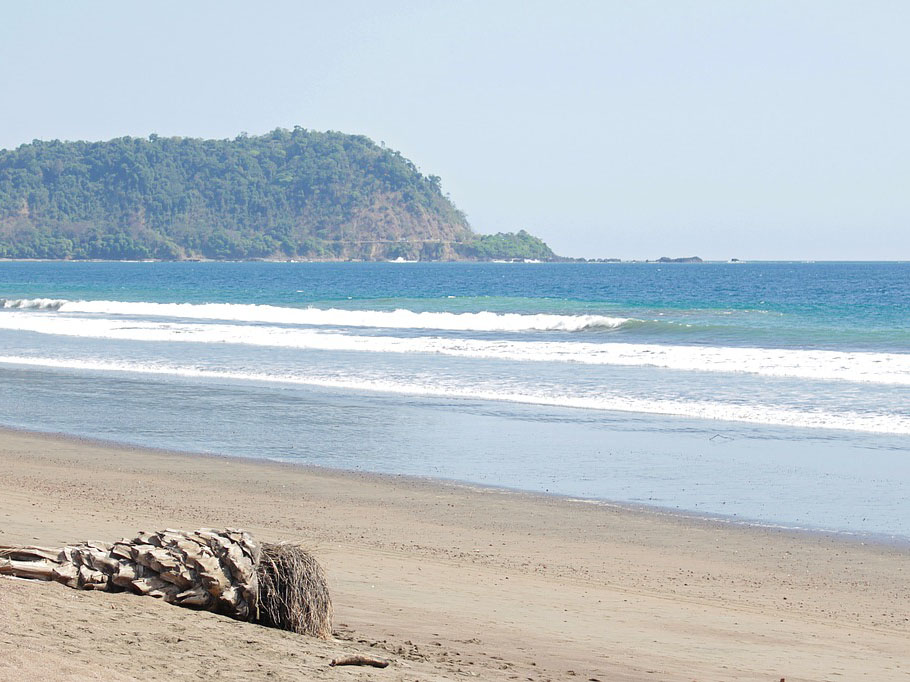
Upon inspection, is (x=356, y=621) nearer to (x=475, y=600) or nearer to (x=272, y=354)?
(x=475, y=600)

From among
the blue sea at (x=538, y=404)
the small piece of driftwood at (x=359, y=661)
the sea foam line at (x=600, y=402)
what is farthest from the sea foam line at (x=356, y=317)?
the small piece of driftwood at (x=359, y=661)

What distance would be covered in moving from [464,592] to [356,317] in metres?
40.6

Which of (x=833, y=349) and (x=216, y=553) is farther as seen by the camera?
(x=833, y=349)

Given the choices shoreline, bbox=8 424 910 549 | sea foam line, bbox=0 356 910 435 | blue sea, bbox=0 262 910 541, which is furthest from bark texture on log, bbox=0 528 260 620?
sea foam line, bbox=0 356 910 435

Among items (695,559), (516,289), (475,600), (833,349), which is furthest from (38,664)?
(516,289)

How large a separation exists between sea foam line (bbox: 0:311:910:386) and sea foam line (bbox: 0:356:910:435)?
18.2 feet

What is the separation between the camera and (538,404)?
1841cm

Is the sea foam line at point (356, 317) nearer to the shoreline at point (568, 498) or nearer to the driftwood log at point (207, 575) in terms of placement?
the shoreline at point (568, 498)

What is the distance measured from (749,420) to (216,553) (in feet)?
39.7

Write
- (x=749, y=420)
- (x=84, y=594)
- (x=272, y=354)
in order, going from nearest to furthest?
(x=84, y=594) → (x=749, y=420) → (x=272, y=354)

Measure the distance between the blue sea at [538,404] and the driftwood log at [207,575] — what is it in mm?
5303

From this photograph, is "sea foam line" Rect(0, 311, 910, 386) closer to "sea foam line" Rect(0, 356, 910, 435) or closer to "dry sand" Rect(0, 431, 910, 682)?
"sea foam line" Rect(0, 356, 910, 435)

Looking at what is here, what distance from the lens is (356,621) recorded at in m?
6.29

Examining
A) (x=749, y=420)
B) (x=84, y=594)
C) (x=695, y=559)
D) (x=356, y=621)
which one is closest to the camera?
(x=84, y=594)
